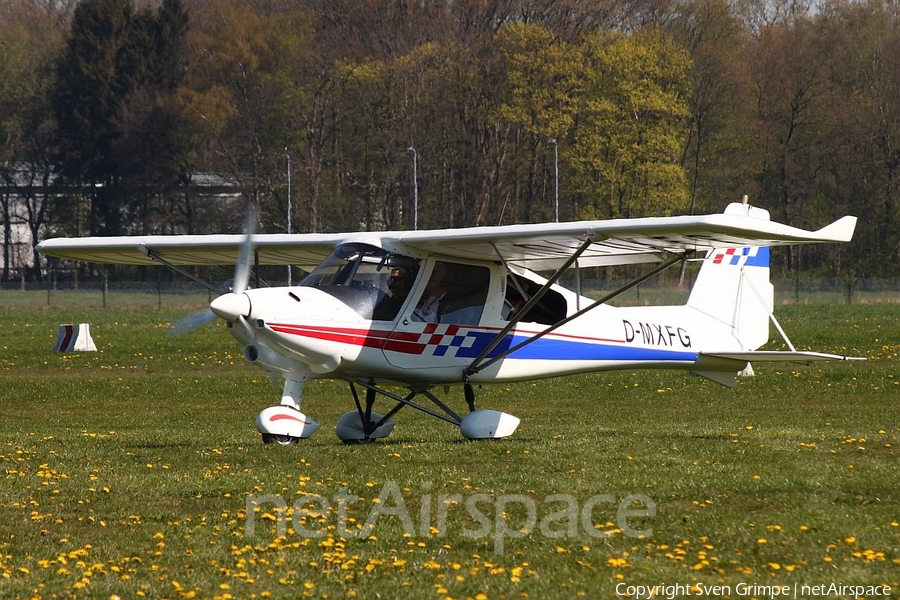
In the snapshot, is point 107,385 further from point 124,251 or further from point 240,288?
point 240,288

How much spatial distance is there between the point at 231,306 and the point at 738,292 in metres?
7.39

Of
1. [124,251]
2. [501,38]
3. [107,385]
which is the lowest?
[107,385]

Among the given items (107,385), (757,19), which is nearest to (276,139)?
(757,19)

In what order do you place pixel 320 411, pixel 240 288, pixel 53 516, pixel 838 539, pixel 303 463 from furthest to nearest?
pixel 320 411
pixel 240 288
pixel 303 463
pixel 53 516
pixel 838 539

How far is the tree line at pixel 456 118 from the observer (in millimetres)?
64250

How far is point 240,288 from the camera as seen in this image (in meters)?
12.4

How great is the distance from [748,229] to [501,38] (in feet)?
179

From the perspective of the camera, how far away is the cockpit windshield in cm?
1304

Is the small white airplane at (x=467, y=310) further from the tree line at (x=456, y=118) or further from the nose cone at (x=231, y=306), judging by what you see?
the tree line at (x=456, y=118)

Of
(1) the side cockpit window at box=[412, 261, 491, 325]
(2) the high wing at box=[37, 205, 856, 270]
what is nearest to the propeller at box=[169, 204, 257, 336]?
(2) the high wing at box=[37, 205, 856, 270]

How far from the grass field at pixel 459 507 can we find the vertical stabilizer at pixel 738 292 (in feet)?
4.01
